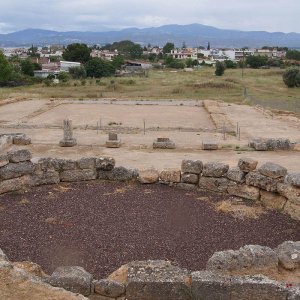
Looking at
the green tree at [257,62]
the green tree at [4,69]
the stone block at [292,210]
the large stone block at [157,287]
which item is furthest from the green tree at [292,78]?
the large stone block at [157,287]

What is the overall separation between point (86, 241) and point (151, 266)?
10.9ft

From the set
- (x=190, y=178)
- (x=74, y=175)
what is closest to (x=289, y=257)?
(x=190, y=178)

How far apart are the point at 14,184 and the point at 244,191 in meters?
7.27

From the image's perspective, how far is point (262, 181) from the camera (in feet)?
48.3

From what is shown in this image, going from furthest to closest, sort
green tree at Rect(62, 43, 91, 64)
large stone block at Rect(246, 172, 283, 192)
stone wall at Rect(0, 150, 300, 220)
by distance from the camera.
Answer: green tree at Rect(62, 43, 91, 64) → stone wall at Rect(0, 150, 300, 220) → large stone block at Rect(246, 172, 283, 192)

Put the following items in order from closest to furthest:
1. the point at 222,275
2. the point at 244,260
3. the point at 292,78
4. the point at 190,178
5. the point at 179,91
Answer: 1. the point at 222,275
2. the point at 244,260
3. the point at 190,178
4. the point at 179,91
5. the point at 292,78

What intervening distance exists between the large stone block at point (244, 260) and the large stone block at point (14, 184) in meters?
8.24

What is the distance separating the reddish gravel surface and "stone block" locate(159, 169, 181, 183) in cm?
39

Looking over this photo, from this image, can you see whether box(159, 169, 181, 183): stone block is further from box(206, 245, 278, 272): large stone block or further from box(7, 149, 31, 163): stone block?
box(206, 245, 278, 272): large stone block

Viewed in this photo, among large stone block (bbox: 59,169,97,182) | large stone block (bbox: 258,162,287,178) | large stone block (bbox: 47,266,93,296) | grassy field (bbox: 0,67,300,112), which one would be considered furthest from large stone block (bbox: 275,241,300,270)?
grassy field (bbox: 0,67,300,112)

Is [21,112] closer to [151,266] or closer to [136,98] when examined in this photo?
[136,98]

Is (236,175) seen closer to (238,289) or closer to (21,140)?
(238,289)

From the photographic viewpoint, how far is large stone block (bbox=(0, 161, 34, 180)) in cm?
1543

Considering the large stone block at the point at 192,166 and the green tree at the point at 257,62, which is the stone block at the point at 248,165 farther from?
the green tree at the point at 257,62
